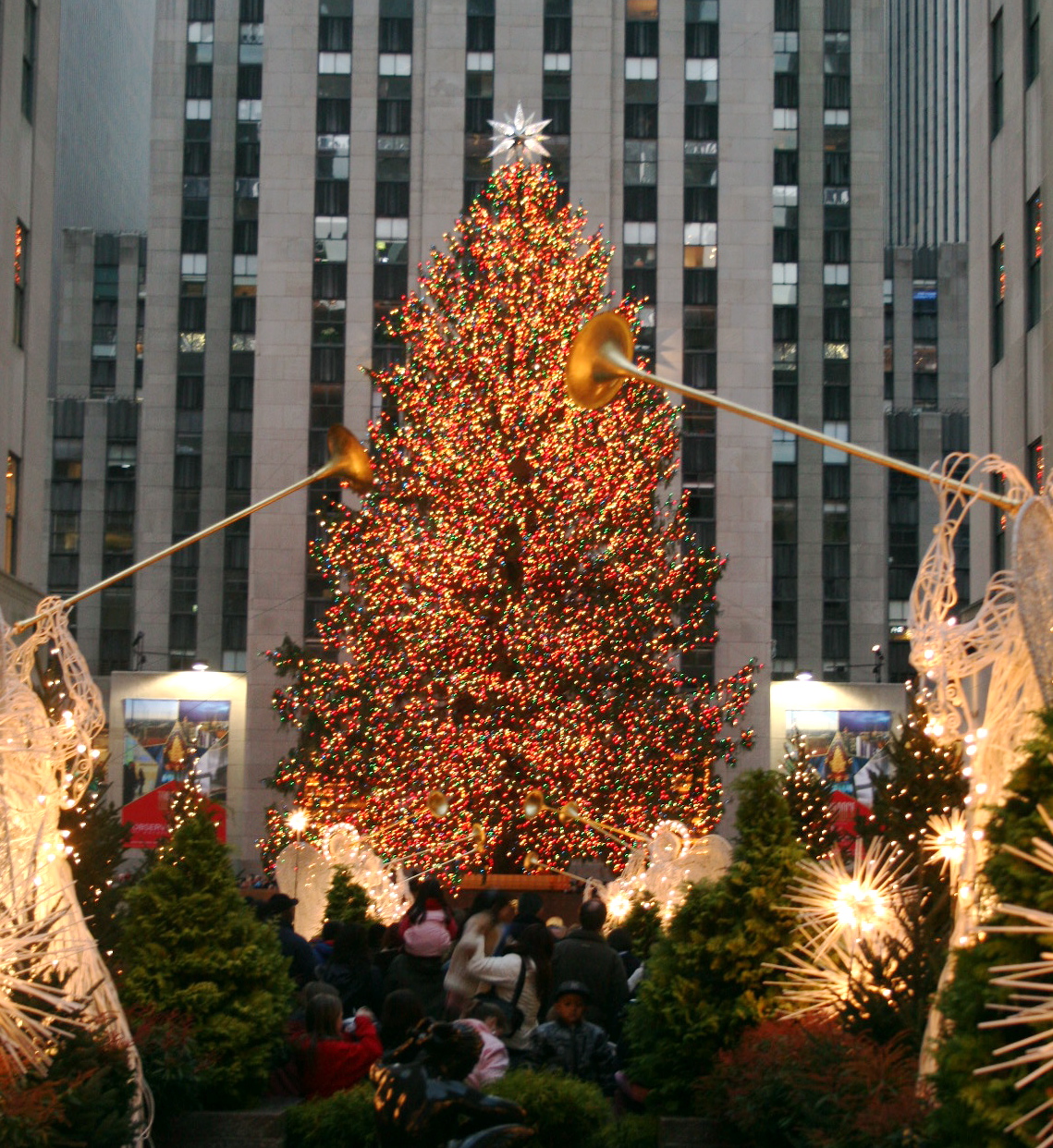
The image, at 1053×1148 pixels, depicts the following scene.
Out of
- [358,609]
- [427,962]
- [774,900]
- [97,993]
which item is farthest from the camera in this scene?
[358,609]

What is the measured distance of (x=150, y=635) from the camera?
6875 centimetres

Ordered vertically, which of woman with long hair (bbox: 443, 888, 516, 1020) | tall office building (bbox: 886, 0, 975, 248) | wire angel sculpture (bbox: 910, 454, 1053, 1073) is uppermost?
tall office building (bbox: 886, 0, 975, 248)

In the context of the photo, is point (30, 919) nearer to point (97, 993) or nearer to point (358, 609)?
point (97, 993)

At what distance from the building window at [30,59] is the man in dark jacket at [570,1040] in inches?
909

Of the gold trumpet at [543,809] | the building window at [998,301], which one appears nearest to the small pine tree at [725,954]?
the gold trumpet at [543,809]

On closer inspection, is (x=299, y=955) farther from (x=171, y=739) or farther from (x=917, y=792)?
(x=171, y=739)

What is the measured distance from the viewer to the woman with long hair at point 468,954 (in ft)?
41.4

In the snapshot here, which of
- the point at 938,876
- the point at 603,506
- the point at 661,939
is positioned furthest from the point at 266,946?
the point at 603,506

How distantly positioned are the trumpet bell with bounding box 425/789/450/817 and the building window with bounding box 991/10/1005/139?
14322 millimetres

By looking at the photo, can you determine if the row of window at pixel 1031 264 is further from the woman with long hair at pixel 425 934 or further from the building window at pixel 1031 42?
the woman with long hair at pixel 425 934

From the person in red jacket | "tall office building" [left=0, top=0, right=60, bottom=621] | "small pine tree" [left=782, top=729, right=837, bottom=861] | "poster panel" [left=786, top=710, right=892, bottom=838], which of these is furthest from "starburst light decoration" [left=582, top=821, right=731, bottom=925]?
"poster panel" [left=786, top=710, right=892, bottom=838]

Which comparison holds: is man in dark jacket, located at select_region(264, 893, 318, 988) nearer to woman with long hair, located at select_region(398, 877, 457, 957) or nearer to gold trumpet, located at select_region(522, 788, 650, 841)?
woman with long hair, located at select_region(398, 877, 457, 957)

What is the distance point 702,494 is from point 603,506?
72.0ft

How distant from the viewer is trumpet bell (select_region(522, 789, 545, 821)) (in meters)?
28.3
